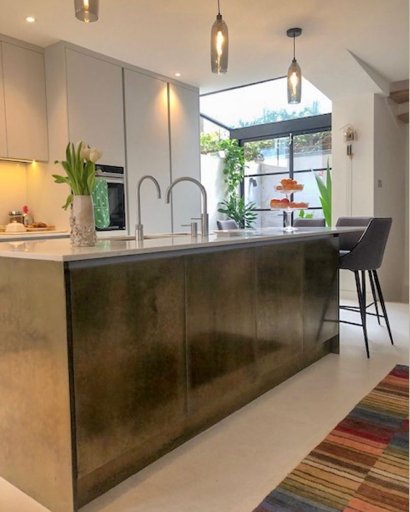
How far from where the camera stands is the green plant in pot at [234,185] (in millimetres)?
6992

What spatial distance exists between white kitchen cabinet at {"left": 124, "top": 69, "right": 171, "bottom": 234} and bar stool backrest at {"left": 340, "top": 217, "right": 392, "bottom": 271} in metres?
2.31

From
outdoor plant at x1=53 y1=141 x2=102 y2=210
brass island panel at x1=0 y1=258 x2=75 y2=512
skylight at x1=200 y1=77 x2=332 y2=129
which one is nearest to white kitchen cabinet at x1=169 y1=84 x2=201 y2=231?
skylight at x1=200 y1=77 x2=332 y2=129

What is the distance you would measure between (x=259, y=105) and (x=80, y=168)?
5.47m

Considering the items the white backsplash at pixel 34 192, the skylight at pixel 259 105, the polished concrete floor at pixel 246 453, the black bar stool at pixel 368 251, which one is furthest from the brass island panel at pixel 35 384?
the skylight at pixel 259 105

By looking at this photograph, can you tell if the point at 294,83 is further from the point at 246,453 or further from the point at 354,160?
the point at 246,453

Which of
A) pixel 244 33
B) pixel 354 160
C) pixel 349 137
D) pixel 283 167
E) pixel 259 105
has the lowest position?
pixel 354 160

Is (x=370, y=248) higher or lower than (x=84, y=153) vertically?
lower

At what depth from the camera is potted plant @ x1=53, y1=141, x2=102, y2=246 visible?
183cm

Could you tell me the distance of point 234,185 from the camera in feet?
23.5

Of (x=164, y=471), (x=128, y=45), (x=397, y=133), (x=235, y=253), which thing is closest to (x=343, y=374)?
(x=235, y=253)

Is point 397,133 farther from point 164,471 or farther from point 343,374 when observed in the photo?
point 164,471

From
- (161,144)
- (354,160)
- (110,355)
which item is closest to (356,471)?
(110,355)

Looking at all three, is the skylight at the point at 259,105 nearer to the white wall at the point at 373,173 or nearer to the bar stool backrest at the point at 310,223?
the white wall at the point at 373,173

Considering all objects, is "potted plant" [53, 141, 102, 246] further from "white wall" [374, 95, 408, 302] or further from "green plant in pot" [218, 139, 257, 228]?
"green plant in pot" [218, 139, 257, 228]
